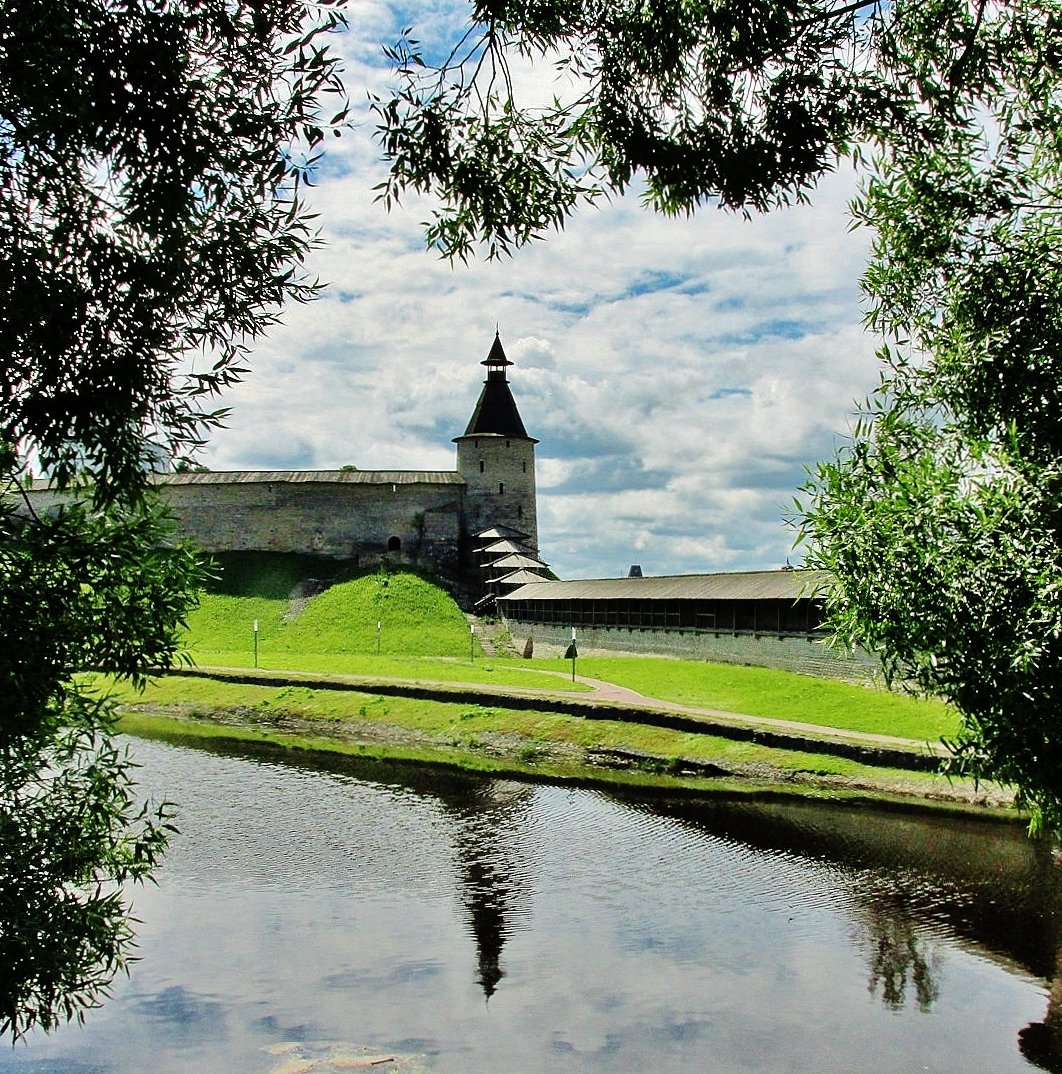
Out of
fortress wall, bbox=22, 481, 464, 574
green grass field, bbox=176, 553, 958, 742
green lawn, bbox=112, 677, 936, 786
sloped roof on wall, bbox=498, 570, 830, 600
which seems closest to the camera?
green lawn, bbox=112, 677, 936, 786

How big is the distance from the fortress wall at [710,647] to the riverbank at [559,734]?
7.26 ft

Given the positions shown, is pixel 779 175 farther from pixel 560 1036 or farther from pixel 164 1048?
pixel 164 1048

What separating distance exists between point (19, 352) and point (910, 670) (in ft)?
23.8

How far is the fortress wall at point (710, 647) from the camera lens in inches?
1019

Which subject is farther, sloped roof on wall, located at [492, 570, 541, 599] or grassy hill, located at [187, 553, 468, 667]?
sloped roof on wall, located at [492, 570, 541, 599]

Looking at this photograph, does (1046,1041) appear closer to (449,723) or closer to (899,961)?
(899,961)

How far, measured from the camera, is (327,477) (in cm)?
5566

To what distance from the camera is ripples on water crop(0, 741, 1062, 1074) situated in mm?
8516

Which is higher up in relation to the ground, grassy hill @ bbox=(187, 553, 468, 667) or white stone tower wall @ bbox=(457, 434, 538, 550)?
white stone tower wall @ bbox=(457, 434, 538, 550)

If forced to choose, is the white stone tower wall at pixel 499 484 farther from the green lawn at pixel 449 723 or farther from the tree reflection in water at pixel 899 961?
the tree reflection in water at pixel 899 961

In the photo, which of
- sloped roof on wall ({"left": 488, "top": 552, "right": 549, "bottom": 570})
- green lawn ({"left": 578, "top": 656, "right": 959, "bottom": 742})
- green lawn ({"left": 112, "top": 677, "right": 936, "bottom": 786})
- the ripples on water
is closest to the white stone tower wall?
sloped roof on wall ({"left": 488, "top": 552, "right": 549, "bottom": 570})

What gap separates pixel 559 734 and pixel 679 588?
1185 cm

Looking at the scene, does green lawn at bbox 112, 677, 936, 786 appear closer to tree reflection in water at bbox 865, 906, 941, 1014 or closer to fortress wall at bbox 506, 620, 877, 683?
fortress wall at bbox 506, 620, 877, 683

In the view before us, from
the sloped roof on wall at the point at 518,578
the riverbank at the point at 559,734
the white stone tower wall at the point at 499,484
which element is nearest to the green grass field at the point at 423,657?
the riverbank at the point at 559,734
